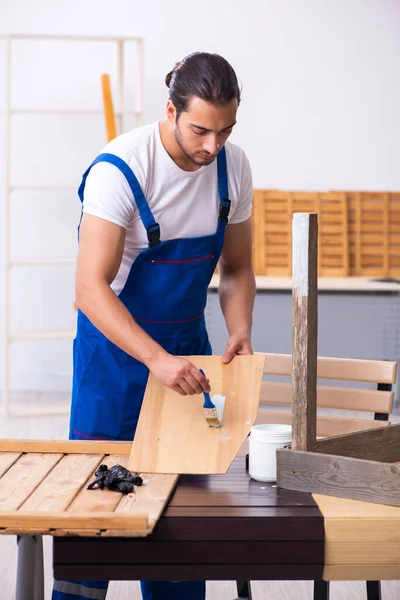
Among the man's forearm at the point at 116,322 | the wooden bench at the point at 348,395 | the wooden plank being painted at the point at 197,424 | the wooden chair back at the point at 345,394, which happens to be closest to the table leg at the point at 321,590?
the wooden bench at the point at 348,395

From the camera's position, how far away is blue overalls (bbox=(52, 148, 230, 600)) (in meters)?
2.13

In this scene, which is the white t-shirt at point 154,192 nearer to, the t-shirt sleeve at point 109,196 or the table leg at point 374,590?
the t-shirt sleeve at point 109,196

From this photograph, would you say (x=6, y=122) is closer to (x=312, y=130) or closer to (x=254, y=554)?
(x=312, y=130)

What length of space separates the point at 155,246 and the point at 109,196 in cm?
20

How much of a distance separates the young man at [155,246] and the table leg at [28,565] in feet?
0.73

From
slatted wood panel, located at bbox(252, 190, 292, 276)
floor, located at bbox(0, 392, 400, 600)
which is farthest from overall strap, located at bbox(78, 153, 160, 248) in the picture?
slatted wood panel, located at bbox(252, 190, 292, 276)

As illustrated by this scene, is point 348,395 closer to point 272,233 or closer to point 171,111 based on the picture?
point 171,111

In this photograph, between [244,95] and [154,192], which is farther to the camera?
[244,95]

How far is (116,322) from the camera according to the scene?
194 cm

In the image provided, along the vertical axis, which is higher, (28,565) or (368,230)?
(368,230)

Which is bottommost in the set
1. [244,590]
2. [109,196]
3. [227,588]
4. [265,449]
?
[227,588]

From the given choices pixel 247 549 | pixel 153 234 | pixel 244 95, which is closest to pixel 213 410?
pixel 247 549

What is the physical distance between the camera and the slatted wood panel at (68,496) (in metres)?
1.39

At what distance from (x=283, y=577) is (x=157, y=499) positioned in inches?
9.9
